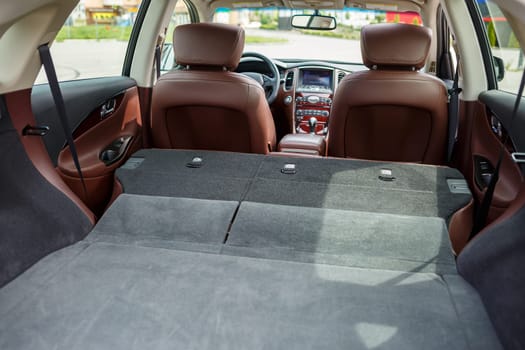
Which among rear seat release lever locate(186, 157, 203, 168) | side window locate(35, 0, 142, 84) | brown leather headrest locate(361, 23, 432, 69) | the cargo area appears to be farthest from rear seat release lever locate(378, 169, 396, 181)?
side window locate(35, 0, 142, 84)

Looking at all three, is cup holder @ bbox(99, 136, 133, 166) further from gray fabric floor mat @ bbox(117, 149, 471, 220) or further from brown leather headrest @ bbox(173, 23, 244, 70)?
brown leather headrest @ bbox(173, 23, 244, 70)

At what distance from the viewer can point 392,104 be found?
2.42 metres

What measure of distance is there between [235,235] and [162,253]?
30 centimetres

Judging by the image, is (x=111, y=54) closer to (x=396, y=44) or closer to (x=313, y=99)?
A: (x=313, y=99)

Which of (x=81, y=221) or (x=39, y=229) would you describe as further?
(x=81, y=221)

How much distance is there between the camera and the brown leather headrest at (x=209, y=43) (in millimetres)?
2373

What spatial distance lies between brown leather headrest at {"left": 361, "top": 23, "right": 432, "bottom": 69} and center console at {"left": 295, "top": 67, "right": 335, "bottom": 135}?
1.67 meters

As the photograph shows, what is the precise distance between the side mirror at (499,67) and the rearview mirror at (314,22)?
1.26 meters

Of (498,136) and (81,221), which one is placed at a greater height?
(498,136)

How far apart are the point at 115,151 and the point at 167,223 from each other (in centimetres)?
75

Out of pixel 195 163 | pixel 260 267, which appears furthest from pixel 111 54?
pixel 260 267

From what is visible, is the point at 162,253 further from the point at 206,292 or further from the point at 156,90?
the point at 156,90

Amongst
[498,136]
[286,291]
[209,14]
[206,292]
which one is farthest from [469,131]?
[209,14]

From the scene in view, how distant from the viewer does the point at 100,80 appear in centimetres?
251
